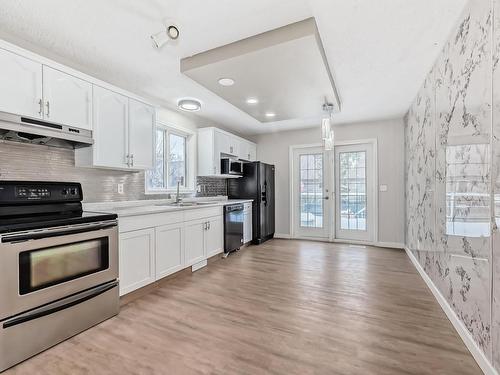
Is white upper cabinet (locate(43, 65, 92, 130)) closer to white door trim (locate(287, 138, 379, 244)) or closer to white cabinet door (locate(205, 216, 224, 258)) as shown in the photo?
white cabinet door (locate(205, 216, 224, 258))

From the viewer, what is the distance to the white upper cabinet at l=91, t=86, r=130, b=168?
102 inches

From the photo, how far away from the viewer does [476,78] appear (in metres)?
1.65

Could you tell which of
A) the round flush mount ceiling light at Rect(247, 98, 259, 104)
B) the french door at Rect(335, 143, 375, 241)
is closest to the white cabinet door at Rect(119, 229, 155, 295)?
the round flush mount ceiling light at Rect(247, 98, 259, 104)

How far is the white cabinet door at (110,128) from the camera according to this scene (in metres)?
2.58

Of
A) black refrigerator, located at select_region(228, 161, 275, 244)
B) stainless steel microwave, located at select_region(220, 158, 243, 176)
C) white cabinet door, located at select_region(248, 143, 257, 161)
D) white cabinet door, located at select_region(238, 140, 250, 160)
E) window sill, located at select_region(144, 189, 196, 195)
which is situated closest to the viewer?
window sill, located at select_region(144, 189, 196, 195)


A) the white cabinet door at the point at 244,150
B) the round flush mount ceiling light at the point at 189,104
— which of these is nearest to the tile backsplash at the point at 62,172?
the round flush mount ceiling light at the point at 189,104

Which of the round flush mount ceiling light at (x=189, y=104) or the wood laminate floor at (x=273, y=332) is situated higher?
the round flush mount ceiling light at (x=189, y=104)

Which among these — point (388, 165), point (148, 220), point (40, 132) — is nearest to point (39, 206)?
point (40, 132)

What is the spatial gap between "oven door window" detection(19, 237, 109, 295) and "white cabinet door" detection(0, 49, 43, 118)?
108cm

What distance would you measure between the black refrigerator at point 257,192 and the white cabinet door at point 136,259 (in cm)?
257

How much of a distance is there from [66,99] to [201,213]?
1923 mm

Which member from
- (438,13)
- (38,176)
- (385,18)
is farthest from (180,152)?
(438,13)

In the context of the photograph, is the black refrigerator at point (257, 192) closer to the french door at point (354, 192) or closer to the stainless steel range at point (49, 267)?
the french door at point (354, 192)

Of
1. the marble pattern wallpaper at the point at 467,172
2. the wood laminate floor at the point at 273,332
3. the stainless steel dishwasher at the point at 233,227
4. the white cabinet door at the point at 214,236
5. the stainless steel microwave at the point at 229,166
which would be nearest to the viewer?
the marble pattern wallpaper at the point at 467,172
